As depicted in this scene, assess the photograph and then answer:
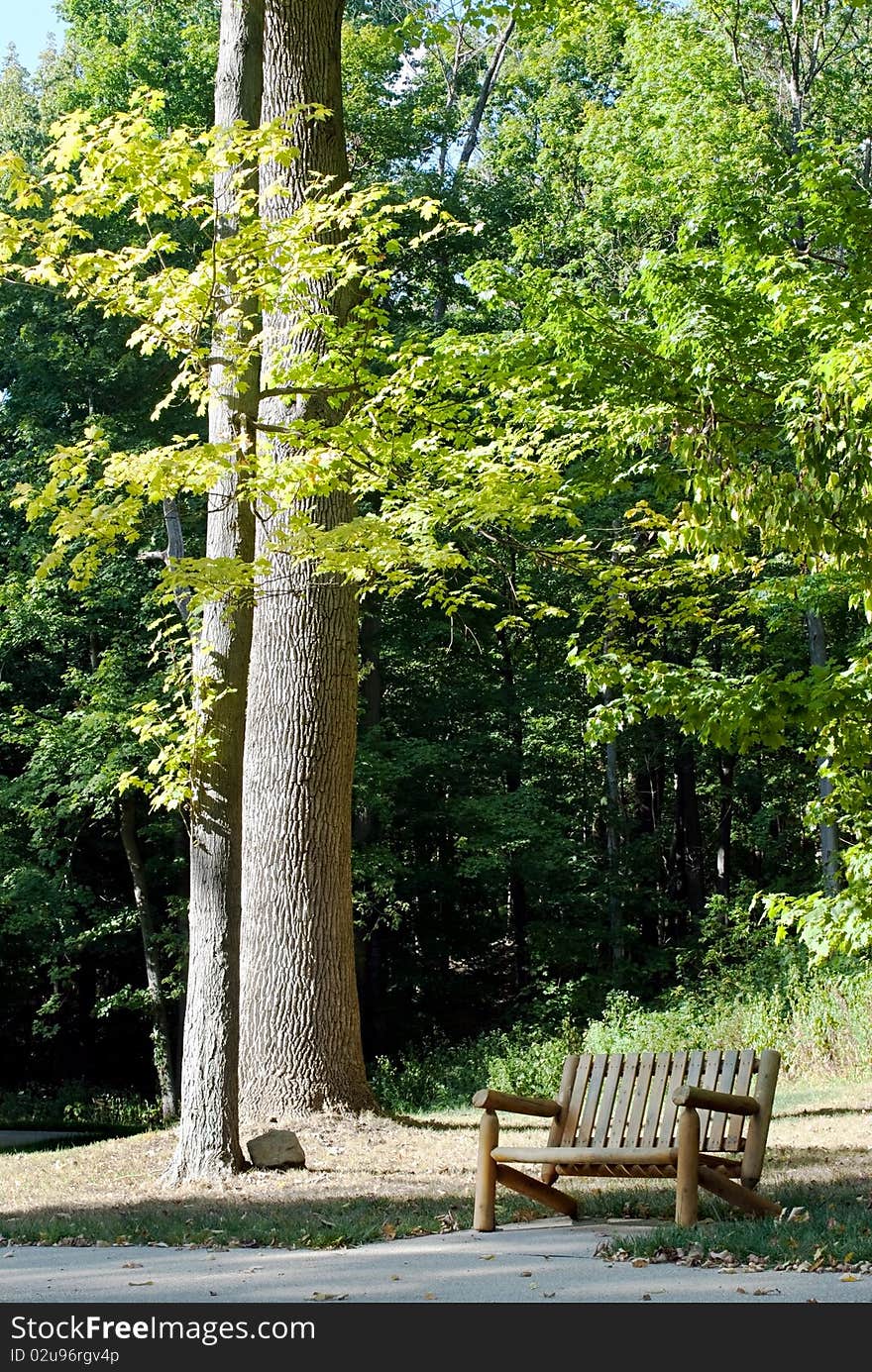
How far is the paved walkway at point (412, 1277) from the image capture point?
168 inches

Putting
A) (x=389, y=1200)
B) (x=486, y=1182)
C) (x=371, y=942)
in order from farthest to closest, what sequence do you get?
1. (x=371, y=942)
2. (x=389, y=1200)
3. (x=486, y=1182)

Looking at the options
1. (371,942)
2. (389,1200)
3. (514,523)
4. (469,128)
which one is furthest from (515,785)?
(389,1200)

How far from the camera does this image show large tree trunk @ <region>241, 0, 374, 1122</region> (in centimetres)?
934

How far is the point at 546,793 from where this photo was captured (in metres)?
22.3

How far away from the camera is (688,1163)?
546cm

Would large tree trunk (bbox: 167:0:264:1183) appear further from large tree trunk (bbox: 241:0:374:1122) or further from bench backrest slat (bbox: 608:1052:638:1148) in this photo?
bench backrest slat (bbox: 608:1052:638:1148)

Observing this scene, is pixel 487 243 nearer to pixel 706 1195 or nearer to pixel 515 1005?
pixel 515 1005

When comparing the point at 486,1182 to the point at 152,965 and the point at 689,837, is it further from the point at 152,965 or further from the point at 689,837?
the point at 689,837

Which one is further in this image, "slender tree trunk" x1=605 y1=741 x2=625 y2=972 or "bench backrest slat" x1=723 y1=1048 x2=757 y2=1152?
"slender tree trunk" x1=605 y1=741 x2=625 y2=972

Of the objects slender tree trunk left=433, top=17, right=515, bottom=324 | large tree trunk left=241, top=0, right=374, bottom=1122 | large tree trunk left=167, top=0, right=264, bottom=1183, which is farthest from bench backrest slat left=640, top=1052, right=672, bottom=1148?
slender tree trunk left=433, top=17, right=515, bottom=324

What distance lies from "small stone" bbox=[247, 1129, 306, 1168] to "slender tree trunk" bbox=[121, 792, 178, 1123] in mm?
11966

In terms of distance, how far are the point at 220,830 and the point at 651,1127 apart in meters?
3.27

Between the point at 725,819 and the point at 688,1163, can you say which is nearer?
the point at 688,1163

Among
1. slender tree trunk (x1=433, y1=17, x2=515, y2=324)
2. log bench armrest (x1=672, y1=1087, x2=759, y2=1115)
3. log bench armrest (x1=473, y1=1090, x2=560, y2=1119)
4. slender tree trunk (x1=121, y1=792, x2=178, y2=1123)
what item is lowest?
slender tree trunk (x1=121, y1=792, x2=178, y2=1123)
